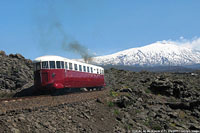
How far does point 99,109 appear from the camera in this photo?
1992cm

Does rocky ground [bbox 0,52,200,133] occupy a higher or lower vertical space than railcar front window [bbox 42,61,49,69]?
lower

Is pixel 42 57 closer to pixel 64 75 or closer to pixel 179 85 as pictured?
pixel 64 75

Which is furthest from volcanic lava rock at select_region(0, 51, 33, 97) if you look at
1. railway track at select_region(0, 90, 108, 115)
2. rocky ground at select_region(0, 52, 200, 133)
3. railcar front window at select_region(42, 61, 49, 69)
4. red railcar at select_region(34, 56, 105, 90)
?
railway track at select_region(0, 90, 108, 115)

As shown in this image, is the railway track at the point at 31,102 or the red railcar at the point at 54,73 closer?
the railway track at the point at 31,102

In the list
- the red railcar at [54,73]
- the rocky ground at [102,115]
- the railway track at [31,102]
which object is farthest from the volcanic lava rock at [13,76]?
the railway track at [31,102]

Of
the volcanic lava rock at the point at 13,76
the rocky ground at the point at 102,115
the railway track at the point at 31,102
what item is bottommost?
the rocky ground at the point at 102,115

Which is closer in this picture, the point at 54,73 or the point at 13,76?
the point at 54,73

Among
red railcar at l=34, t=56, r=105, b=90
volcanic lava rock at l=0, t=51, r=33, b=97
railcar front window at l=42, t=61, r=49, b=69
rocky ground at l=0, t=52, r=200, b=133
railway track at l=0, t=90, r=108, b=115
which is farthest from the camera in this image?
volcanic lava rock at l=0, t=51, r=33, b=97

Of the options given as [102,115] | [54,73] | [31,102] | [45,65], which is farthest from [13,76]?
[102,115]

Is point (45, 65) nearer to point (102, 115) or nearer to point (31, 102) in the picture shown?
point (31, 102)

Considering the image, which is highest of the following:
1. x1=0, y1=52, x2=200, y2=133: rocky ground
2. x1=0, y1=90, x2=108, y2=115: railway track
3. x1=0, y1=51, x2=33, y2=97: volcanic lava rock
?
x1=0, y1=51, x2=33, y2=97: volcanic lava rock

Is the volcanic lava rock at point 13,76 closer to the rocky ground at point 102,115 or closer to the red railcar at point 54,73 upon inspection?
the rocky ground at point 102,115

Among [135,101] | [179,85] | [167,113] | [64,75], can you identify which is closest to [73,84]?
[64,75]

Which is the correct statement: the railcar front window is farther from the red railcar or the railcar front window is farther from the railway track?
the railway track
